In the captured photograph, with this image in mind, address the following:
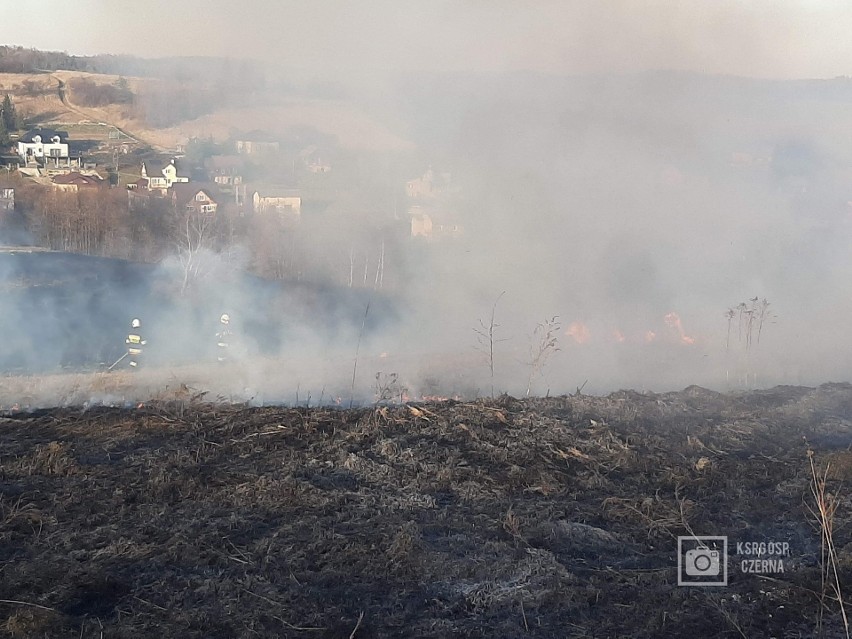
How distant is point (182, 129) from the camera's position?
44469 mm

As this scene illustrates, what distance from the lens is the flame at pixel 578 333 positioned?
18.0 meters

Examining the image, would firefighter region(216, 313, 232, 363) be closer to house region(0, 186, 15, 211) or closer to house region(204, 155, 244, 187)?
house region(0, 186, 15, 211)

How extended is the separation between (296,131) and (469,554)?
40722mm

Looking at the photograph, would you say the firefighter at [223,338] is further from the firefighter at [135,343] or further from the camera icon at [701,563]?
the camera icon at [701,563]

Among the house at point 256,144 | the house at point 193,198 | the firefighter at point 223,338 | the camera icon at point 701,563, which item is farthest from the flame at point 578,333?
the house at point 256,144


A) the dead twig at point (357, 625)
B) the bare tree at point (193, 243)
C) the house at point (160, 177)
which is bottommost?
the dead twig at point (357, 625)

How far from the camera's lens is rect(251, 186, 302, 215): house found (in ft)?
97.1

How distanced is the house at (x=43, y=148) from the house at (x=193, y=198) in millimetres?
8343

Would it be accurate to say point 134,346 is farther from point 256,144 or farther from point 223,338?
point 256,144

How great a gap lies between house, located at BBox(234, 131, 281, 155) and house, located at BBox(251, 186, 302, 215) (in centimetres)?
799

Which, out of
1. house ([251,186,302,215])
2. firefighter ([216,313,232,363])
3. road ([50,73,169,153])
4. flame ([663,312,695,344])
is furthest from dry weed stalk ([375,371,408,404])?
road ([50,73,169,153])

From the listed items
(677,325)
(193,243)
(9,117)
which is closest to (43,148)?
(9,117)

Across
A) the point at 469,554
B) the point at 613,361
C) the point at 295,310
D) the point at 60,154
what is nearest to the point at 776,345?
the point at 613,361

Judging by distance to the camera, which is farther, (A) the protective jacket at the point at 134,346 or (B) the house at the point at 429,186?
(B) the house at the point at 429,186
